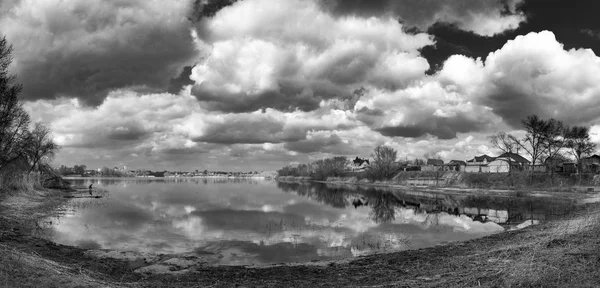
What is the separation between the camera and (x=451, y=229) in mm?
33562

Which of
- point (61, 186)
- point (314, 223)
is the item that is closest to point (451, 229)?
point (314, 223)

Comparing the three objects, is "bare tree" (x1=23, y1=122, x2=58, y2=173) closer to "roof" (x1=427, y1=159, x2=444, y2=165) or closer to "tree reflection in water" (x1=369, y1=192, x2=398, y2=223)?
"tree reflection in water" (x1=369, y1=192, x2=398, y2=223)

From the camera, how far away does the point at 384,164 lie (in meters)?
162

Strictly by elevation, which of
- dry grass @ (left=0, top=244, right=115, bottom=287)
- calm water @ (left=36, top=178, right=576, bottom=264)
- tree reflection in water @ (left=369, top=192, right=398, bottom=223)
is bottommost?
tree reflection in water @ (left=369, top=192, right=398, bottom=223)

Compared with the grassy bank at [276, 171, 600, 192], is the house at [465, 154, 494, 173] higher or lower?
higher

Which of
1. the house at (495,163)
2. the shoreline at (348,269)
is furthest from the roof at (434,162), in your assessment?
the shoreline at (348,269)

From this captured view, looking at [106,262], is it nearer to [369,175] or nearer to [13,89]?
[13,89]

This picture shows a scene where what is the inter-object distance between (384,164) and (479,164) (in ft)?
128

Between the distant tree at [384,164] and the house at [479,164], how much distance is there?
1226 inches

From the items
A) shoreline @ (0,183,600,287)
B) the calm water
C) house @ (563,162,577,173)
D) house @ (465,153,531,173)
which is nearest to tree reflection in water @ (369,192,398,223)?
the calm water

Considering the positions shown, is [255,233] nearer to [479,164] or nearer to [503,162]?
[503,162]

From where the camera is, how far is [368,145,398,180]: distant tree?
529 ft

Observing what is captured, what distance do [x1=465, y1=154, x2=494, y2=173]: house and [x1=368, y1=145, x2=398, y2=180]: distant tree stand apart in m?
31.1

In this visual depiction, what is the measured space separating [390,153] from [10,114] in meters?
153
